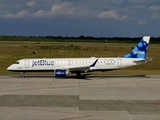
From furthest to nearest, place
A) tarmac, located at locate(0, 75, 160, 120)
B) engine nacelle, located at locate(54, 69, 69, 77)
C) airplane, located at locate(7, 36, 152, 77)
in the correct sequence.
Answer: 1. airplane, located at locate(7, 36, 152, 77)
2. engine nacelle, located at locate(54, 69, 69, 77)
3. tarmac, located at locate(0, 75, 160, 120)

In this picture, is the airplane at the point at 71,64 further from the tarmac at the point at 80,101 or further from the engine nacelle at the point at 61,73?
the tarmac at the point at 80,101

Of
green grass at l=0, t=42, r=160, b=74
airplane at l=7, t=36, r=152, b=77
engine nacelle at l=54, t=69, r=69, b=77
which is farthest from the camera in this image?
green grass at l=0, t=42, r=160, b=74

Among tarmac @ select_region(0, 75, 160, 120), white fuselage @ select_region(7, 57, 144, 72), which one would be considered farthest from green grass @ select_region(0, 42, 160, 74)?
tarmac @ select_region(0, 75, 160, 120)

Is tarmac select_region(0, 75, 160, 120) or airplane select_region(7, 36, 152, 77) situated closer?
tarmac select_region(0, 75, 160, 120)

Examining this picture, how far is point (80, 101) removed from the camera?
2575 centimetres

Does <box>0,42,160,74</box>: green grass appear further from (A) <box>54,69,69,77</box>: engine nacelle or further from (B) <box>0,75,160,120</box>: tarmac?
(B) <box>0,75,160,120</box>: tarmac

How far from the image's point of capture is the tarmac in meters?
20.6

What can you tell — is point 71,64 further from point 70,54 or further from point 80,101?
point 70,54

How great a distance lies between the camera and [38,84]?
36.4 metres

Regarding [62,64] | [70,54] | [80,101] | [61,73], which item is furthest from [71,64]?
[70,54]

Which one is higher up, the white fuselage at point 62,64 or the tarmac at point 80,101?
the white fuselage at point 62,64

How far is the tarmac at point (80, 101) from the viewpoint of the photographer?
20.6 m

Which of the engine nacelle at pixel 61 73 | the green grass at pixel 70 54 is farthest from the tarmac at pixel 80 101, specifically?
the green grass at pixel 70 54

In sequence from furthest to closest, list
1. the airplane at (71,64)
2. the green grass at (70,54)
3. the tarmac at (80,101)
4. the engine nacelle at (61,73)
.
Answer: the green grass at (70,54), the airplane at (71,64), the engine nacelle at (61,73), the tarmac at (80,101)
